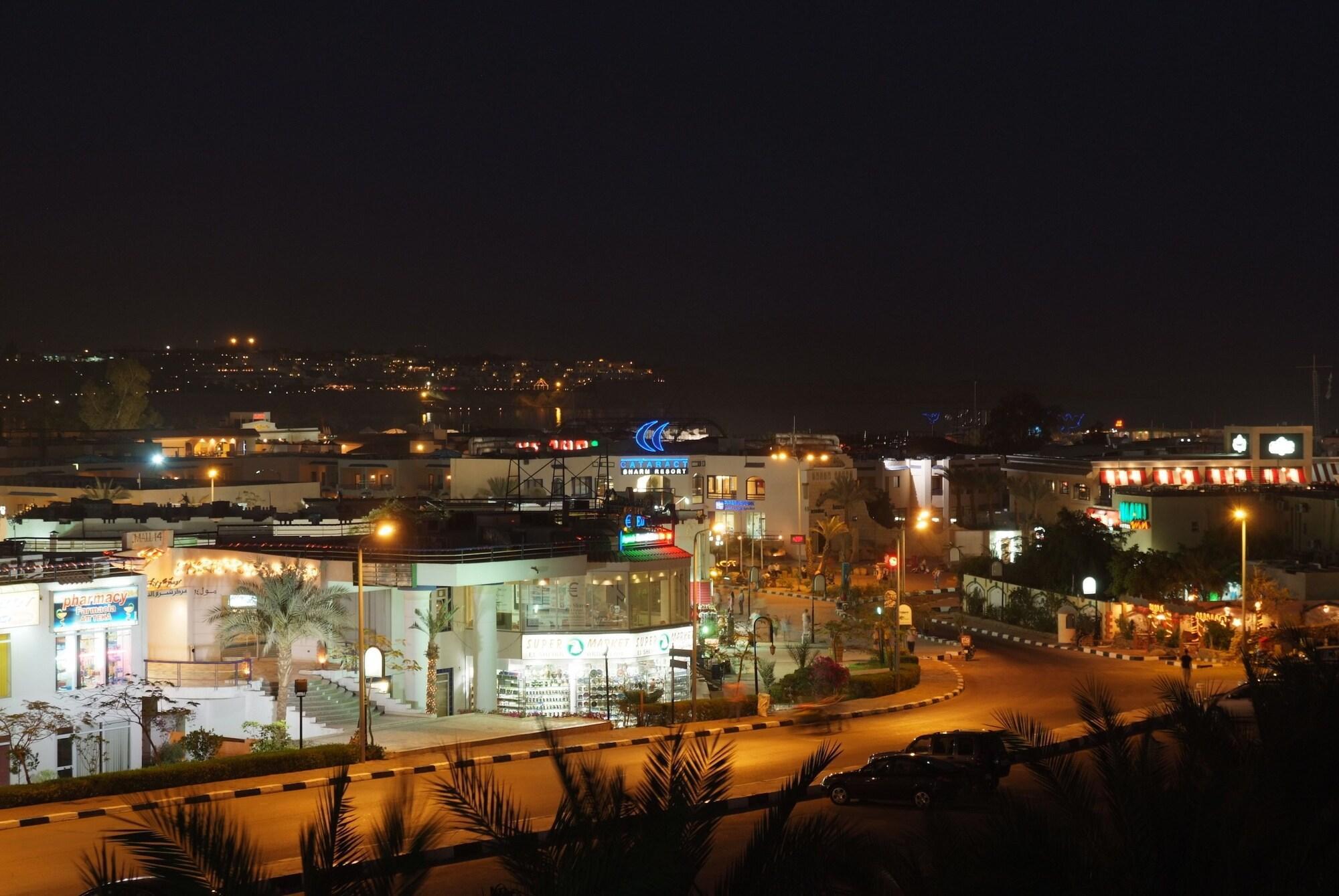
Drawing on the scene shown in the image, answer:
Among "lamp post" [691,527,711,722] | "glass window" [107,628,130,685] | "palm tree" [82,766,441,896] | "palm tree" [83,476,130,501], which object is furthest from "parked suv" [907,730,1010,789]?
"palm tree" [83,476,130,501]

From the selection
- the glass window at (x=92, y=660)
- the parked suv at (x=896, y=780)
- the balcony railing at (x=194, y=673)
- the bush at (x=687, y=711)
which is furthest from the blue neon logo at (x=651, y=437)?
the parked suv at (x=896, y=780)

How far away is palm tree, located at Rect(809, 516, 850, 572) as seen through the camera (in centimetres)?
6431

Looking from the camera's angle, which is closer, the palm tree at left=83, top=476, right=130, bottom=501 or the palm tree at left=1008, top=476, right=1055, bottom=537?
the palm tree at left=83, top=476, right=130, bottom=501

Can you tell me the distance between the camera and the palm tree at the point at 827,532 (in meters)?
64.3

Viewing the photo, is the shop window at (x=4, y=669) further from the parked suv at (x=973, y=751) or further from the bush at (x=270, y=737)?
the parked suv at (x=973, y=751)

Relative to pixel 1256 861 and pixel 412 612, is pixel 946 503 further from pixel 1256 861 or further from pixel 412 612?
pixel 1256 861

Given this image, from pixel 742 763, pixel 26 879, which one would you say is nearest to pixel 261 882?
pixel 26 879

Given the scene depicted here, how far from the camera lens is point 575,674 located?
3153 cm

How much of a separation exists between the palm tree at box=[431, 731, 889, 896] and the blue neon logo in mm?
63495

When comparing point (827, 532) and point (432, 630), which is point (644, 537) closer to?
point (432, 630)

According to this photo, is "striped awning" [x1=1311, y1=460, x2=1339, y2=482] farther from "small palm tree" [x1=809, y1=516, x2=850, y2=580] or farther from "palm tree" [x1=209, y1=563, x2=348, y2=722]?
"palm tree" [x1=209, y1=563, x2=348, y2=722]

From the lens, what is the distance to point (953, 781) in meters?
19.6

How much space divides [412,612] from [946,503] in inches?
1977

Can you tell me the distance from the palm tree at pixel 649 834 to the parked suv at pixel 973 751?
12.6 meters
